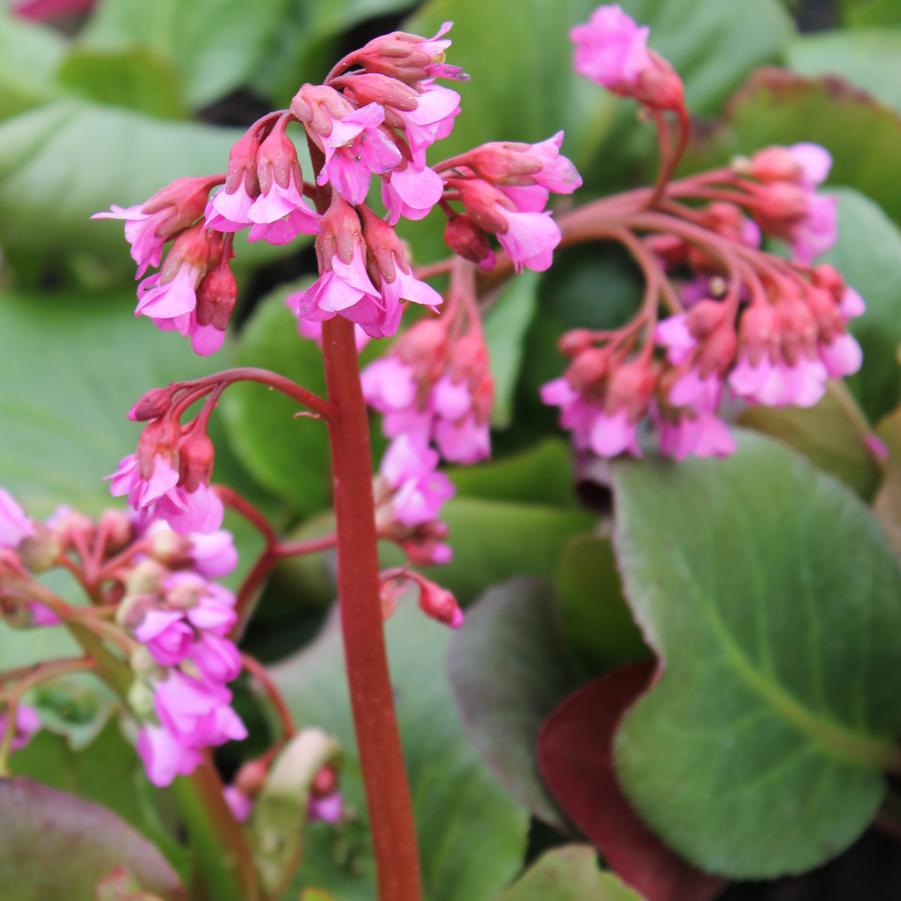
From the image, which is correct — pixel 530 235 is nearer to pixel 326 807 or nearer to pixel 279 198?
pixel 279 198

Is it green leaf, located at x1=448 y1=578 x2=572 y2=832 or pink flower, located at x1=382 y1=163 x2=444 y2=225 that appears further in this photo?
green leaf, located at x1=448 y1=578 x2=572 y2=832

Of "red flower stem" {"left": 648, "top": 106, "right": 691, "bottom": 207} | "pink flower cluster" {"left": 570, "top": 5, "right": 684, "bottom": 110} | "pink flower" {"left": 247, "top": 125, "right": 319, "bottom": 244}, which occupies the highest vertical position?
"pink flower" {"left": 247, "top": 125, "right": 319, "bottom": 244}

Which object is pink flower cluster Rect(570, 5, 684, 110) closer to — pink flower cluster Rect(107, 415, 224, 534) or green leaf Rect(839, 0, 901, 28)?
pink flower cluster Rect(107, 415, 224, 534)

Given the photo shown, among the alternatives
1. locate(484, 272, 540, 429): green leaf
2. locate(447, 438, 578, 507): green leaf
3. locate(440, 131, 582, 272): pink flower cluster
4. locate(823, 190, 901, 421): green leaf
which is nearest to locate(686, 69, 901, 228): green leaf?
locate(823, 190, 901, 421): green leaf

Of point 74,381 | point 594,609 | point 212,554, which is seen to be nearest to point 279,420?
point 74,381

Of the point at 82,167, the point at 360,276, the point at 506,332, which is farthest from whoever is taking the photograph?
the point at 82,167

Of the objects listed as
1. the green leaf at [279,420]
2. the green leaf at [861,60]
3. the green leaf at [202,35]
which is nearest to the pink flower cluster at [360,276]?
the green leaf at [279,420]
